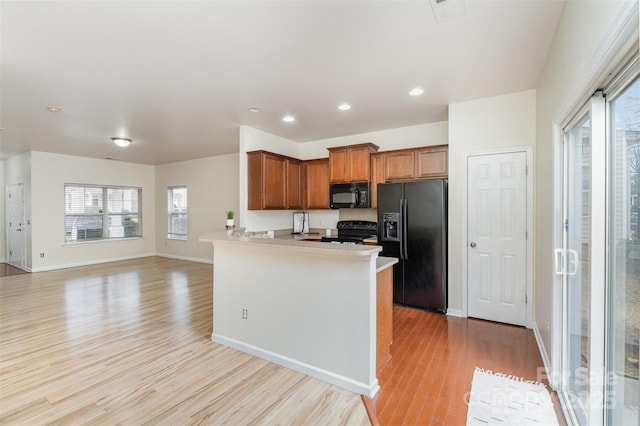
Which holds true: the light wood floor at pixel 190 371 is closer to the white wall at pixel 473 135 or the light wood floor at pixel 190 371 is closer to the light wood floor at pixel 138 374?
the light wood floor at pixel 138 374

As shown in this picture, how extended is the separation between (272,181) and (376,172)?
1.70m

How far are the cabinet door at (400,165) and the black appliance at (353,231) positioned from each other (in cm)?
87

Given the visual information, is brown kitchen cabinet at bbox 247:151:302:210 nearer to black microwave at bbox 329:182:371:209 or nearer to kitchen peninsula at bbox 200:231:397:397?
black microwave at bbox 329:182:371:209

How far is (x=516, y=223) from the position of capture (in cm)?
345

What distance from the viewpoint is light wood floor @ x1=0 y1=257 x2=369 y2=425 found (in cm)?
203

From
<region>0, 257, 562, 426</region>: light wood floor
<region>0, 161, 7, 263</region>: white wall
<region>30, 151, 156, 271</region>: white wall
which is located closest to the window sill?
<region>30, 151, 156, 271</region>: white wall

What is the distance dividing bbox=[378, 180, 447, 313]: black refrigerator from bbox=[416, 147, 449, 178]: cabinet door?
0.36 metres

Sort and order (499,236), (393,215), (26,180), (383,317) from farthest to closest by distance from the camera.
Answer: (26,180)
(393,215)
(499,236)
(383,317)

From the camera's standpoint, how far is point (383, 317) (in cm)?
263

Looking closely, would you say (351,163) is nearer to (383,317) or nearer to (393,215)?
(393,215)

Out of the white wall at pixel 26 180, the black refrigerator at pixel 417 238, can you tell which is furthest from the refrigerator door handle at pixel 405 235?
the white wall at pixel 26 180

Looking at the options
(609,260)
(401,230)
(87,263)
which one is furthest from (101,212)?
(609,260)

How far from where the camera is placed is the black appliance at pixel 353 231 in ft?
16.1

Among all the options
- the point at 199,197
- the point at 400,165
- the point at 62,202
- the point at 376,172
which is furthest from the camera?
the point at 199,197
